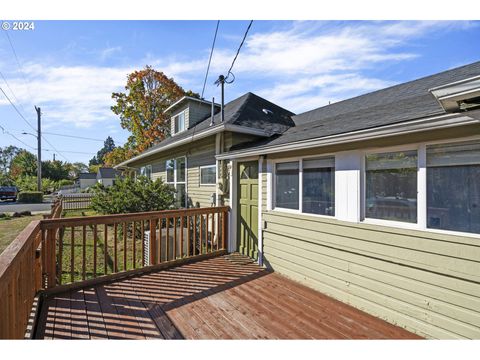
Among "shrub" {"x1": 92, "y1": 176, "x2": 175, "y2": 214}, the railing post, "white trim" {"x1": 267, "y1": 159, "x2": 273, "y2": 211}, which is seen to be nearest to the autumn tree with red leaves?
"shrub" {"x1": 92, "y1": 176, "x2": 175, "y2": 214}

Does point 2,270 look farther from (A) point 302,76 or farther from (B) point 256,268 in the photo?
(A) point 302,76

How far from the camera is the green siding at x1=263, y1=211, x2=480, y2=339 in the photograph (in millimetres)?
2250

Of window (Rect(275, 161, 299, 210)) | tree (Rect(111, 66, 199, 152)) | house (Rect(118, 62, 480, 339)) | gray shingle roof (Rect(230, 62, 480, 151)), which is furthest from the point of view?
tree (Rect(111, 66, 199, 152))


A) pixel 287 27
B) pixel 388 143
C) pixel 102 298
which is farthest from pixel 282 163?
pixel 102 298

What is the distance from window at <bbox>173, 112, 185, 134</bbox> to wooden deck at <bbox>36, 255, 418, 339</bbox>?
7458mm

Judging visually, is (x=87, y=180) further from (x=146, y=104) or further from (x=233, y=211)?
(x=233, y=211)

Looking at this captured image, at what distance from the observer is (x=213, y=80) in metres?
6.45

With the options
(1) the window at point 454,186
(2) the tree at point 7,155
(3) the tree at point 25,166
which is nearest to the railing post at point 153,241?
(1) the window at point 454,186

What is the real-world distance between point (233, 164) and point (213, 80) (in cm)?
256

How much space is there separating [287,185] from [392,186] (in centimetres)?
167

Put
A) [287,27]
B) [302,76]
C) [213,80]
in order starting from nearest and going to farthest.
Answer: [287,27]
[302,76]
[213,80]

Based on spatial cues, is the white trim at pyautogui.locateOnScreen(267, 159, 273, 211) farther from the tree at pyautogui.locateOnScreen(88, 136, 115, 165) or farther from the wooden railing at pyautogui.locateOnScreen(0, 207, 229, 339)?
the tree at pyautogui.locateOnScreen(88, 136, 115, 165)

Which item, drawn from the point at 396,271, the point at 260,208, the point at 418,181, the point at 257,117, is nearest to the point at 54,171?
the point at 257,117
